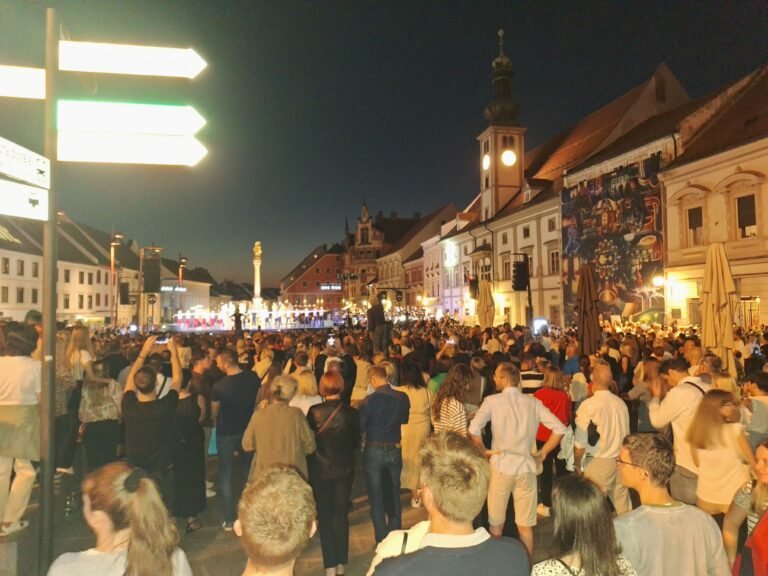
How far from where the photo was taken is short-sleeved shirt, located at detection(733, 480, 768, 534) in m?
3.52

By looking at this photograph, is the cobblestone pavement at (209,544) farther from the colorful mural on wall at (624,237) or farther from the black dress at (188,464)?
the colorful mural on wall at (624,237)

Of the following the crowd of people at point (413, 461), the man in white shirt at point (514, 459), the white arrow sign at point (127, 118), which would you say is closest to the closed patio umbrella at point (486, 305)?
the crowd of people at point (413, 461)

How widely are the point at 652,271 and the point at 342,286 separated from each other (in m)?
76.7

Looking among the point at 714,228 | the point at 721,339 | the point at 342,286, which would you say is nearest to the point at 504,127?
the point at 714,228

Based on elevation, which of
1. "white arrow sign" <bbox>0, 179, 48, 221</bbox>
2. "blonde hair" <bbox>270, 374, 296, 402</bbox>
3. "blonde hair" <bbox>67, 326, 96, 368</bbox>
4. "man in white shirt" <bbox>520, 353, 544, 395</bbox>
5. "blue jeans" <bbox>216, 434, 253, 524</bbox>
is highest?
"white arrow sign" <bbox>0, 179, 48, 221</bbox>

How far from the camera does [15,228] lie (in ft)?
160

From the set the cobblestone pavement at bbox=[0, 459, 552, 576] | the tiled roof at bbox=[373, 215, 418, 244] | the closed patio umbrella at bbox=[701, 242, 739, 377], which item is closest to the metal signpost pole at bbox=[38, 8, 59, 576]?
the cobblestone pavement at bbox=[0, 459, 552, 576]

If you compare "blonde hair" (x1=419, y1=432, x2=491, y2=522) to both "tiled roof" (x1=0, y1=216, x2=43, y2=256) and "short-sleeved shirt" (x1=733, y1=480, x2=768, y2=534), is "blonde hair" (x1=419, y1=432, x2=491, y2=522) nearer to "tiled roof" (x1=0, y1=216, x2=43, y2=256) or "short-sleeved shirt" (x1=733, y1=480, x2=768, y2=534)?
"short-sleeved shirt" (x1=733, y1=480, x2=768, y2=534)

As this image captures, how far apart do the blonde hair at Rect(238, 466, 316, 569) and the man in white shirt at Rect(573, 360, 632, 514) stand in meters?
4.00

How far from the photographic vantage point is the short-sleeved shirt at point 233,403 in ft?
22.0

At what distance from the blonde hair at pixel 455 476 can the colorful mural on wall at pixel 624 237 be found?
2409 cm

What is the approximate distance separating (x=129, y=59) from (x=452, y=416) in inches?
196

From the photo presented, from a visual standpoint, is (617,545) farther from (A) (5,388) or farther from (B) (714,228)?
(B) (714,228)

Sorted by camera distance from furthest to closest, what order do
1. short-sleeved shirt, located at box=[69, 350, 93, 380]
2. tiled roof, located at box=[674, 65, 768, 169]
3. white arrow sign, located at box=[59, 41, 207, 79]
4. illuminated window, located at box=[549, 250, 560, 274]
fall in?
illuminated window, located at box=[549, 250, 560, 274] < tiled roof, located at box=[674, 65, 768, 169] < short-sleeved shirt, located at box=[69, 350, 93, 380] < white arrow sign, located at box=[59, 41, 207, 79]
